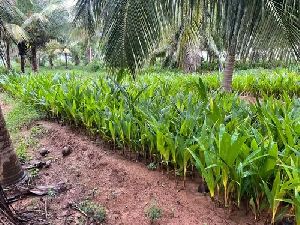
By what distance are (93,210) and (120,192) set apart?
358 mm

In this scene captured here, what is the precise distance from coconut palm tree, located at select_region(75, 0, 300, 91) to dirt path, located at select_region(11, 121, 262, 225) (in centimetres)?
104

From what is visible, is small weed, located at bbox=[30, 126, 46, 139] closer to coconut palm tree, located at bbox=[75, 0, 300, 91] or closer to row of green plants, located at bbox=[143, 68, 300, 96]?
coconut palm tree, located at bbox=[75, 0, 300, 91]

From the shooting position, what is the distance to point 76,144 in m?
4.66

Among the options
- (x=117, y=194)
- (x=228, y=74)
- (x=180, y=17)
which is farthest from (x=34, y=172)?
(x=228, y=74)

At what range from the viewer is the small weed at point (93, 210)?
3.04m

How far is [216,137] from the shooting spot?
3053 millimetres

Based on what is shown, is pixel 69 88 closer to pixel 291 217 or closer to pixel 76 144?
pixel 76 144

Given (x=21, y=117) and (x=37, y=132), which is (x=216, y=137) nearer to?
(x=37, y=132)

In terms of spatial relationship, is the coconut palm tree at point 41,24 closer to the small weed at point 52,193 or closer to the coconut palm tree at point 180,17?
the coconut palm tree at point 180,17

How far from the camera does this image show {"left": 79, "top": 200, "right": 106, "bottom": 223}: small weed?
9.96 ft

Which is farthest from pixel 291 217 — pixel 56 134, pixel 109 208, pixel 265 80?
pixel 265 80

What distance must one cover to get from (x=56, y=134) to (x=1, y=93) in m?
4.97

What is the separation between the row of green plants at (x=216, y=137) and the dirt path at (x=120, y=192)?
0.51ft

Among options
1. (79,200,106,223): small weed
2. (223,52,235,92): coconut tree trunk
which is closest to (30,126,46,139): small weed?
(79,200,106,223): small weed
